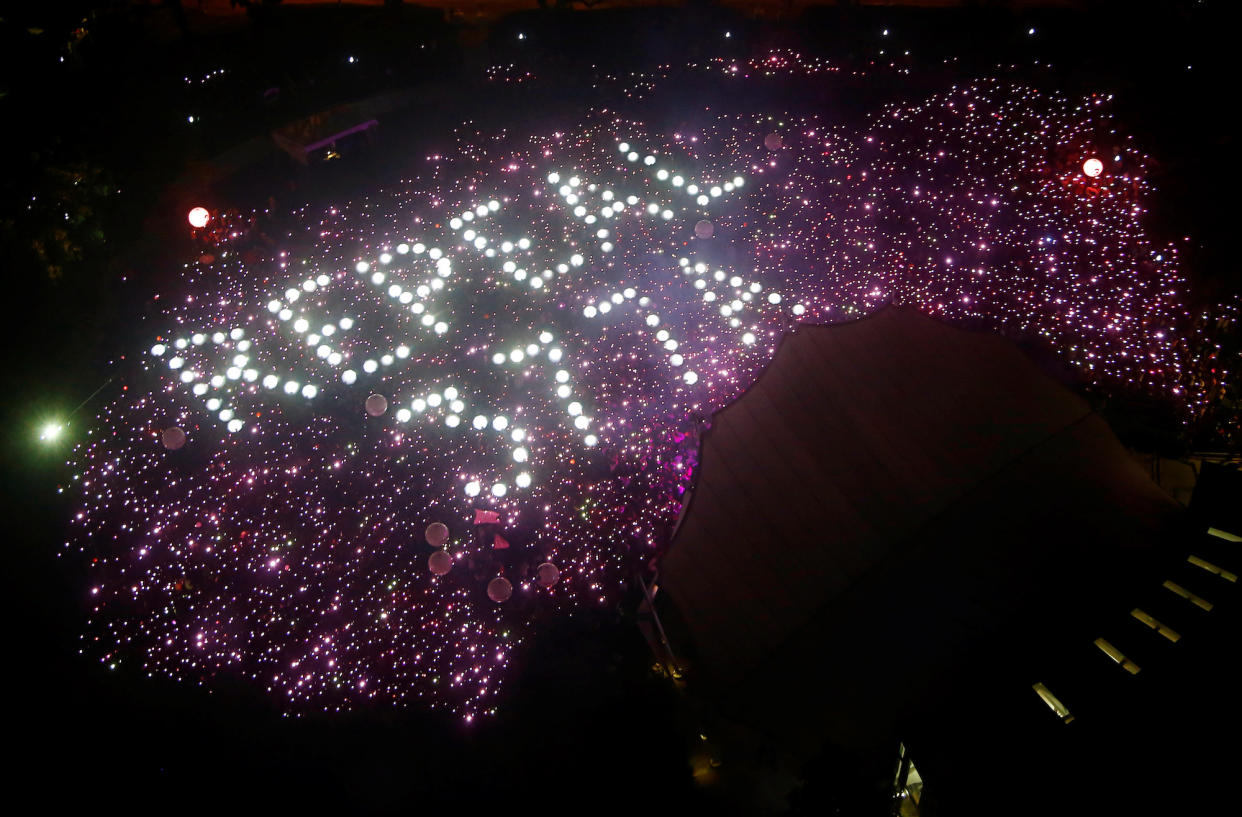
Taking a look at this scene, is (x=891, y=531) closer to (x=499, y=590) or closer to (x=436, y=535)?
(x=499, y=590)

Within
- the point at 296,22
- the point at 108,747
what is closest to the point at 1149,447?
the point at 108,747

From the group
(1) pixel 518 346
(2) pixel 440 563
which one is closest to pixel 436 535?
(2) pixel 440 563

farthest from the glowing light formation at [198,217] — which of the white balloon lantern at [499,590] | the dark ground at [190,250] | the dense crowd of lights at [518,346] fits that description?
the white balloon lantern at [499,590]

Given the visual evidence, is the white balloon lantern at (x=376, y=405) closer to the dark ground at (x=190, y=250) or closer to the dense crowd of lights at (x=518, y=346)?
the dense crowd of lights at (x=518, y=346)

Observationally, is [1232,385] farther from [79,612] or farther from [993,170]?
[79,612]

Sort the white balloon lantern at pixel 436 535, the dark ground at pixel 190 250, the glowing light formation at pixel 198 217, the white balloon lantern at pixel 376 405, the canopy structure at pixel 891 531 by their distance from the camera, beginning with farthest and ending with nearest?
the glowing light formation at pixel 198 217 < the white balloon lantern at pixel 376 405 < the white balloon lantern at pixel 436 535 < the canopy structure at pixel 891 531 < the dark ground at pixel 190 250

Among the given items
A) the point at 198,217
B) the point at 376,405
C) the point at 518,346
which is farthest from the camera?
the point at 198,217

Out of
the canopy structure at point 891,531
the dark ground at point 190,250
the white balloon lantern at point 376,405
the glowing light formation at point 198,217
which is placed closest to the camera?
the dark ground at point 190,250

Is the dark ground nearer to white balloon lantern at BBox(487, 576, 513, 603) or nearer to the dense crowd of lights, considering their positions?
the dense crowd of lights
